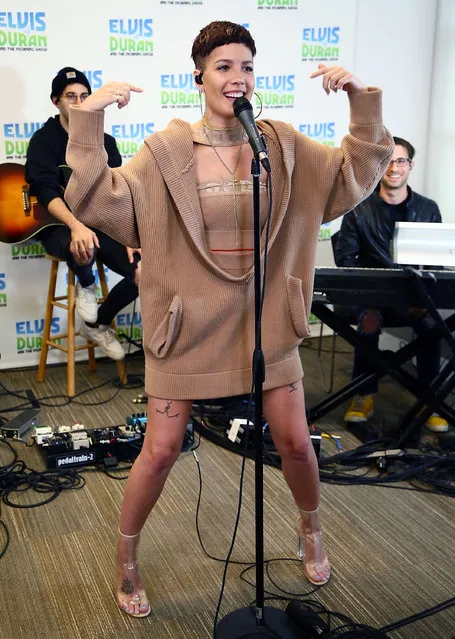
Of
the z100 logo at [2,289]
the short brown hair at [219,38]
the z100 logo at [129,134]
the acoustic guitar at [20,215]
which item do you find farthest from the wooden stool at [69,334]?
the short brown hair at [219,38]

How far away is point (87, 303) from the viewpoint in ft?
12.7

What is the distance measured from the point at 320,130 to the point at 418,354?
1768mm

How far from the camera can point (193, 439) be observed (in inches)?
130

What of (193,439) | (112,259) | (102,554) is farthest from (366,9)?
(102,554)

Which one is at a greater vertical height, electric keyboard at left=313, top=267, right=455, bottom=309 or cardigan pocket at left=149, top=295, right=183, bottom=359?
cardigan pocket at left=149, top=295, right=183, bottom=359

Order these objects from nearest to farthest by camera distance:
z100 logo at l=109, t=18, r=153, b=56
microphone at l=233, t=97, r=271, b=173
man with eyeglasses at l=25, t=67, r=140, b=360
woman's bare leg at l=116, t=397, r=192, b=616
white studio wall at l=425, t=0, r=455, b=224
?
1. microphone at l=233, t=97, r=271, b=173
2. woman's bare leg at l=116, t=397, r=192, b=616
3. man with eyeglasses at l=25, t=67, r=140, b=360
4. z100 logo at l=109, t=18, r=153, b=56
5. white studio wall at l=425, t=0, r=455, b=224

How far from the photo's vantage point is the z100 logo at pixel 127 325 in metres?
4.52

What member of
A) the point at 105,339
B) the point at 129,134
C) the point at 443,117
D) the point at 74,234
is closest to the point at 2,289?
the point at 105,339

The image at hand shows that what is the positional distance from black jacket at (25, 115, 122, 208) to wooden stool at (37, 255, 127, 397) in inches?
Answer: 13.4

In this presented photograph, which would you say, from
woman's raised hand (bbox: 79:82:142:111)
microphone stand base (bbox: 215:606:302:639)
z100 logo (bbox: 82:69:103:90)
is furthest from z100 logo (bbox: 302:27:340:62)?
microphone stand base (bbox: 215:606:302:639)

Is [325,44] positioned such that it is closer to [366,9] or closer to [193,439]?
[366,9]

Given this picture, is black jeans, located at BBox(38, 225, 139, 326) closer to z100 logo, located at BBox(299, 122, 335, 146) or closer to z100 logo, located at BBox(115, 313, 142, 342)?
z100 logo, located at BBox(115, 313, 142, 342)

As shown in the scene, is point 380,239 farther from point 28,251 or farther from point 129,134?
point 28,251

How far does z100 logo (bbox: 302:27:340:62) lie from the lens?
179 inches
